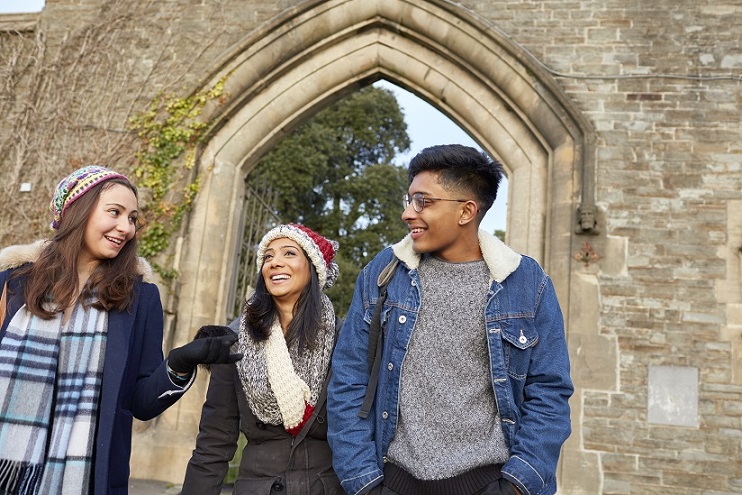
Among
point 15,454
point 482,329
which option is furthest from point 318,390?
point 15,454

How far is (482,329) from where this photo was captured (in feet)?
6.29

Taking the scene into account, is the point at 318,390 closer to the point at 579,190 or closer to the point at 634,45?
the point at 579,190

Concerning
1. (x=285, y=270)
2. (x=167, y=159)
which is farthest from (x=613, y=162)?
(x=285, y=270)

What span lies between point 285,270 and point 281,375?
→ 39 cm

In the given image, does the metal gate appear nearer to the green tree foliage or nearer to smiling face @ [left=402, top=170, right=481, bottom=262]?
smiling face @ [left=402, top=170, right=481, bottom=262]

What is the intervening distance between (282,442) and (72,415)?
65 centimetres

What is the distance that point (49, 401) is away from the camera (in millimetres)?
1933

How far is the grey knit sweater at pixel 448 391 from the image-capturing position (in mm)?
1799

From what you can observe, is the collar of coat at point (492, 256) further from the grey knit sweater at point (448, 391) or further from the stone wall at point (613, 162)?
the stone wall at point (613, 162)

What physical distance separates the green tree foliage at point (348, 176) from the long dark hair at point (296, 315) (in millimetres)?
13472

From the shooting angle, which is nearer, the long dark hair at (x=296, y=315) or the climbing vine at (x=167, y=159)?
the long dark hair at (x=296, y=315)

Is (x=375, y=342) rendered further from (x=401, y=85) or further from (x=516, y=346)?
(x=401, y=85)

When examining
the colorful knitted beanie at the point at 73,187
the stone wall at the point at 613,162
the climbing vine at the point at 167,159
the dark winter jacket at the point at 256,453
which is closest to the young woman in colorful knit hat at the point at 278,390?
the dark winter jacket at the point at 256,453

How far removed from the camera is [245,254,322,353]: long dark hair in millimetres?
2273
